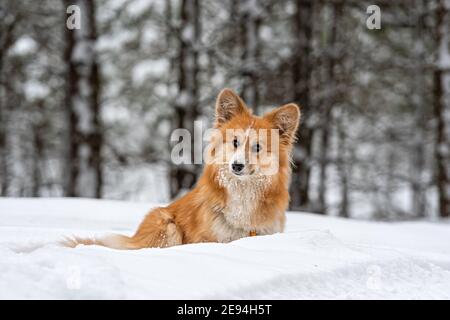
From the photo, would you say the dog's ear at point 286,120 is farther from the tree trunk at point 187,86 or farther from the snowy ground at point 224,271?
the tree trunk at point 187,86

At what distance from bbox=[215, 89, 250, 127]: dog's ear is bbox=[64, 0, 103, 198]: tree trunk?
5.16 m

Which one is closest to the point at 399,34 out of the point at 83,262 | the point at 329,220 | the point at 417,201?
the point at 417,201

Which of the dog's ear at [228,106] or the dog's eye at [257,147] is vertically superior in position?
the dog's ear at [228,106]

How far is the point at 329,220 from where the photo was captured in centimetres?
752

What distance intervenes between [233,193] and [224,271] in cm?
201

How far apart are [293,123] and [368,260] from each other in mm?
2150

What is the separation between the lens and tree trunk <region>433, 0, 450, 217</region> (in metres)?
11.1

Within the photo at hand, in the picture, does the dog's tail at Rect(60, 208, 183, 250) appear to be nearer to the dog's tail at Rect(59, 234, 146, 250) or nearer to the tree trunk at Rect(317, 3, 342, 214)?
the dog's tail at Rect(59, 234, 146, 250)

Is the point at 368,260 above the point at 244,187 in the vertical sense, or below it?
below

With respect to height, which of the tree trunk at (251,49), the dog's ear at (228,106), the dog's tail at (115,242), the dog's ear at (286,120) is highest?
the tree trunk at (251,49)

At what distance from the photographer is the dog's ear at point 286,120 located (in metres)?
5.64

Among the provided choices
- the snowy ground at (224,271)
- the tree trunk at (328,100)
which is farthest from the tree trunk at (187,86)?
the snowy ground at (224,271)

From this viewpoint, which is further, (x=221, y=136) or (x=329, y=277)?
(x=221, y=136)
